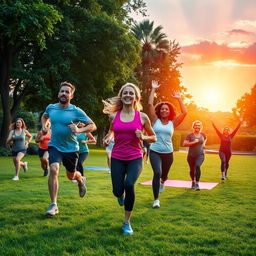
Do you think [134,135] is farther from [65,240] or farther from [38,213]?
[38,213]

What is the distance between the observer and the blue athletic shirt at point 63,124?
6.19m

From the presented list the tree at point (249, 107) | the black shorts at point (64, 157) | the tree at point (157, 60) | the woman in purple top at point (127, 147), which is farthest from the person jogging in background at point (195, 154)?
the tree at point (249, 107)

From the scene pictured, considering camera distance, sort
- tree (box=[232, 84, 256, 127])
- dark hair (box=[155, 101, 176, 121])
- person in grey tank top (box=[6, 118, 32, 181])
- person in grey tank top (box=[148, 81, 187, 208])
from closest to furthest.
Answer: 1. person in grey tank top (box=[148, 81, 187, 208])
2. dark hair (box=[155, 101, 176, 121])
3. person in grey tank top (box=[6, 118, 32, 181])
4. tree (box=[232, 84, 256, 127])

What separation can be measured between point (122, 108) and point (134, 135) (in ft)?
1.92

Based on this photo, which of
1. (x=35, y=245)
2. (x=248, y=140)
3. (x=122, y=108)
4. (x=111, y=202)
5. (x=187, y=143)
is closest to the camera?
(x=35, y=245)

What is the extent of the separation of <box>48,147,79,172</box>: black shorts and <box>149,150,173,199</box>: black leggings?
1.67m

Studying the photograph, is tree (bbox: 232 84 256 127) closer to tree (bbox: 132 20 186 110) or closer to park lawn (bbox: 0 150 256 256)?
tree (bbox: 132 20 186 110)

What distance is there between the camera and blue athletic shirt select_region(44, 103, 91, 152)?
619 centimetres

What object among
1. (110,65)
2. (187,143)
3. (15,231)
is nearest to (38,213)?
(15,231)

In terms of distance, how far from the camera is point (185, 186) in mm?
10555

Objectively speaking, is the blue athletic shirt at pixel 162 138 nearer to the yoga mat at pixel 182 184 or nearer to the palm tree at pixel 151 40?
the yoga mat at pixel 182 184

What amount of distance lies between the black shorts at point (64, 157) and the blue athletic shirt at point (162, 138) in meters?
1.84

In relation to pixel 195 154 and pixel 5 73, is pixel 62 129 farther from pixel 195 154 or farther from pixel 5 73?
pixel 5 73

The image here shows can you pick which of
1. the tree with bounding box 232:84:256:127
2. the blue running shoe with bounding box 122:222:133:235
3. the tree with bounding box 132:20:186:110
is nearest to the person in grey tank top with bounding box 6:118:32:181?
the blue running shoe with bounding box 122:222:133:235
